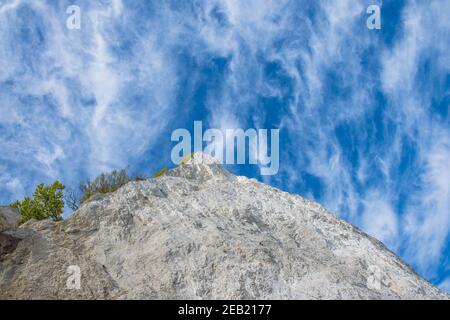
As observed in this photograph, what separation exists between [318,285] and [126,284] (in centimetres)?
804

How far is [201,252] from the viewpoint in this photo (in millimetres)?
22844

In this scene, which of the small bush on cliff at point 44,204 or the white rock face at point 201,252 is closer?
the white rock face at point 201,252

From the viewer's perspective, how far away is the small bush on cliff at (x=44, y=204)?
3378 cm

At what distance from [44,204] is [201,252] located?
54.7ft

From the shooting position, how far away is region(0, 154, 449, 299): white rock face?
21.3 meters

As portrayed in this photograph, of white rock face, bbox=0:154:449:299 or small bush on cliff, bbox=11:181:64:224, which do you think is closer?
white rock face, bbox=0:154:449:299

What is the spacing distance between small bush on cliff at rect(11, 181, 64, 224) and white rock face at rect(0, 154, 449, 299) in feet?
28.4

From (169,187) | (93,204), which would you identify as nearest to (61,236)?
(93,204)

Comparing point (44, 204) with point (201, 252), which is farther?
point (44, 204)

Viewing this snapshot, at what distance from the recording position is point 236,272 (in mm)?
21656

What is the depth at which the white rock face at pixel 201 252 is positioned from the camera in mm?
21297

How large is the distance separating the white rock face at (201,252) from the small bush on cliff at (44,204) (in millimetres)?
8660
